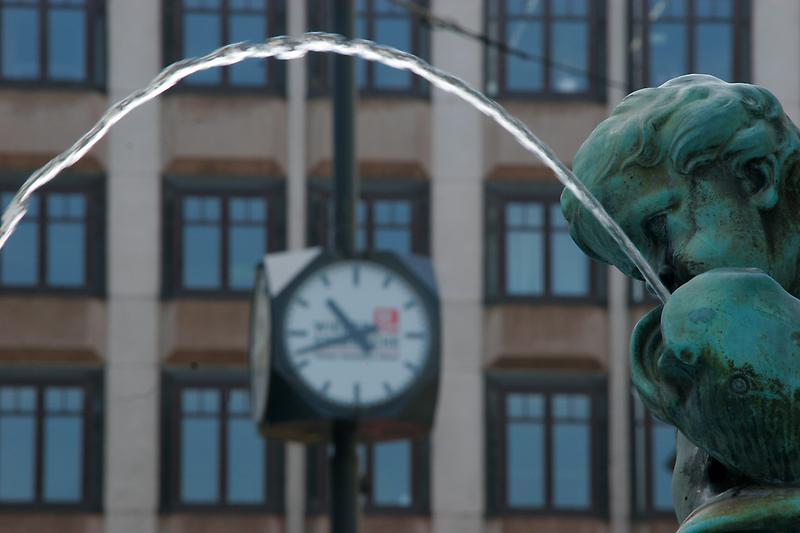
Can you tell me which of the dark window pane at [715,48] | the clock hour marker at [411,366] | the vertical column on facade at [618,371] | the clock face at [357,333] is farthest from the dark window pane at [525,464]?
the clock hour marker at [411,366]

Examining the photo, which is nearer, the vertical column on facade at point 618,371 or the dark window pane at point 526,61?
the vertical column on facade at point 618,371

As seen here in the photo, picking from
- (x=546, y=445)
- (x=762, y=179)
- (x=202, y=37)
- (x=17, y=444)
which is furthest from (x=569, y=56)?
(x=762, y=179)

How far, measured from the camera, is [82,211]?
29.6 m

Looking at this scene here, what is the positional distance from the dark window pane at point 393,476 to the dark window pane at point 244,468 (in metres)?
1.39

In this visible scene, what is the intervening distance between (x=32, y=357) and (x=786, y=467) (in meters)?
27.4

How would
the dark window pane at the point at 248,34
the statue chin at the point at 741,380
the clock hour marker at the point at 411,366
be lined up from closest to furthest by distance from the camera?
the statue chin at the point at 741,380 < the clock hour marker at the point at 411,366 < the dark window pane at the point at 248,34

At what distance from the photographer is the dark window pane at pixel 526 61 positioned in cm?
3027

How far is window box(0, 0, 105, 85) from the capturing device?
29.6 m

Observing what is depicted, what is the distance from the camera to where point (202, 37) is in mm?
30062

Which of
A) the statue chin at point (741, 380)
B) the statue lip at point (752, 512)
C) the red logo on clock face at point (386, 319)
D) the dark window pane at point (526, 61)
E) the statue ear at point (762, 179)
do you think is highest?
the dark window pane at point (526, 61)

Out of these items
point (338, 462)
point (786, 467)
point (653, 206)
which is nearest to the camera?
point (786, 467)

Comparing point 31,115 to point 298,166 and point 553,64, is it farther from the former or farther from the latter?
point 553,64

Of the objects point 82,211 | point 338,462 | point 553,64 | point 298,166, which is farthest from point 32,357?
point 338,462

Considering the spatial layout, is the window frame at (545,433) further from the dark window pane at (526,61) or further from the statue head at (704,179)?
the statue head at (704,179)
